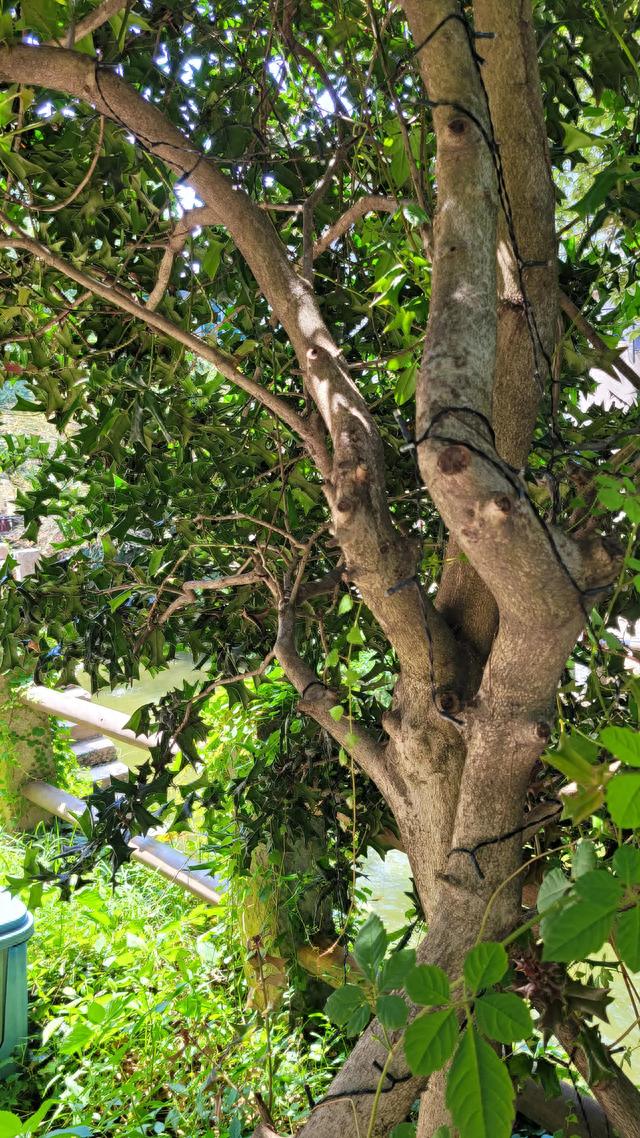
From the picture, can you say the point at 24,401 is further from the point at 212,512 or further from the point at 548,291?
the point at 548,291

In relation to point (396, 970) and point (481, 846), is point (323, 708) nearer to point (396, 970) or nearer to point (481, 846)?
point (481, 846)

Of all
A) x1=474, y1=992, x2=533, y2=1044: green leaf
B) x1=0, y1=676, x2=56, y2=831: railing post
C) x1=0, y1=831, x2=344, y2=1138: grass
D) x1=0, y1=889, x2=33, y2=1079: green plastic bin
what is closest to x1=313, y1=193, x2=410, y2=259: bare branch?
x1=474, y1=992, x2=533, y2=1044: green leaf

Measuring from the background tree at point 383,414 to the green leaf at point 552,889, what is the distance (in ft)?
0.05

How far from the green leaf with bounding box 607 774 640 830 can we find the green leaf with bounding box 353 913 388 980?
0.29 meters

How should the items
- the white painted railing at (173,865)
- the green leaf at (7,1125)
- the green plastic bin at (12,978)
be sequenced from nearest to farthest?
1. the green leaf at (7,1125)
2. the green plastic bin at (12,978)
3. the white painted railing at (173,865)

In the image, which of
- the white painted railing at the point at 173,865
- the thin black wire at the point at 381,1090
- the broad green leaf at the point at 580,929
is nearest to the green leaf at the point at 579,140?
the broad green leaf at the point at 580,929

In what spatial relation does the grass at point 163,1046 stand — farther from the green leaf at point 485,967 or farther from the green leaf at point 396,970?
the green leaf at point 485,967

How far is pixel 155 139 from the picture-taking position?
987mm

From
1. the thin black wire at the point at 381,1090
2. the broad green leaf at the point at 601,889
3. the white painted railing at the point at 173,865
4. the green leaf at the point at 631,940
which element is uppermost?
the broad green leaf at the point at 601,889

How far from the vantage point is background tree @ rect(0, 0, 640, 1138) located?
73 cm

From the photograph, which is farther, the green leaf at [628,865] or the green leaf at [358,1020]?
the green leaf at [358,1020]

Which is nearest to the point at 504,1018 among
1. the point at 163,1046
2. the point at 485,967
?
the point at 485,967

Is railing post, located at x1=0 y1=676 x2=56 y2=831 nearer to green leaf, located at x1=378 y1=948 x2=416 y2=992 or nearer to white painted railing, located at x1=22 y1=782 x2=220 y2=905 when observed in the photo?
white painted railing, located at x1=22 y1=782 x2=220 y2=905

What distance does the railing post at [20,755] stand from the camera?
362 cm
